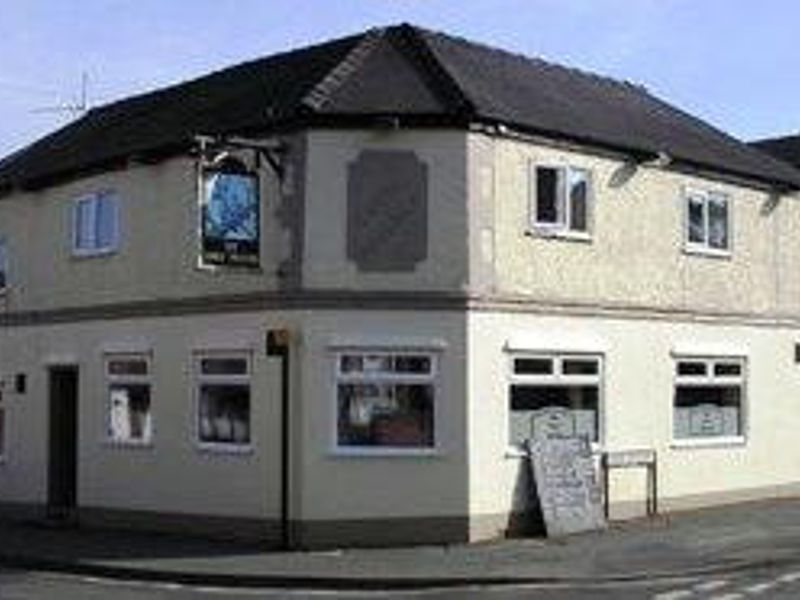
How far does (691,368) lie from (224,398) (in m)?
7.58

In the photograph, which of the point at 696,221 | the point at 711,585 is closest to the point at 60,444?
the point at 696,221

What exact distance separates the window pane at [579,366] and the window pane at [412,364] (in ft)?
7.92

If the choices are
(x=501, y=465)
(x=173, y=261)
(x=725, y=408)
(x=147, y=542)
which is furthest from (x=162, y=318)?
(x=725, y=408)

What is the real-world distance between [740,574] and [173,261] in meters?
9.62

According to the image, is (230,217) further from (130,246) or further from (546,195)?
(546,195)

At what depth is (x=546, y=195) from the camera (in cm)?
2414

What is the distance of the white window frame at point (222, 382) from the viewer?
23.2 metres

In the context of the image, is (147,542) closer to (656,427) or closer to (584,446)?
(584,446)

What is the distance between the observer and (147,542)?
23.3m

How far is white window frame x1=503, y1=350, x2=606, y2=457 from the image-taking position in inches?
914

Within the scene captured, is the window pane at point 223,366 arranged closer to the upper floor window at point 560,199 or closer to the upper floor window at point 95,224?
the upper floor window at point 95,224

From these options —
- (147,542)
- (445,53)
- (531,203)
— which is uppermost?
(445,53)

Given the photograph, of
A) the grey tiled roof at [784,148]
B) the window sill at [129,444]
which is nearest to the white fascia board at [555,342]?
the window sill at [129,444]

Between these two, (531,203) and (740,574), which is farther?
(531,203)
